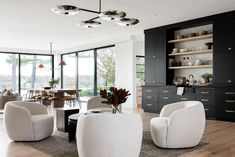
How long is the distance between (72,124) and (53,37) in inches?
255

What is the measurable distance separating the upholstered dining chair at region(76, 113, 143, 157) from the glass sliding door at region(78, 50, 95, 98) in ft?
29.9

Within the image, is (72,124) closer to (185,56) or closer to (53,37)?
(185,56)

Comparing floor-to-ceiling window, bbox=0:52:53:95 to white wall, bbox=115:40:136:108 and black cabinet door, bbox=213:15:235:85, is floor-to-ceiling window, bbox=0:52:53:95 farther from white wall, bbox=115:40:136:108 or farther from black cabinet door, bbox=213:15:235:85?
black cabinet door, bbox=213:15:235:85

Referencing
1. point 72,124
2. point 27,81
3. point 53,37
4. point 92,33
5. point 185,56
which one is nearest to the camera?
point 72,124

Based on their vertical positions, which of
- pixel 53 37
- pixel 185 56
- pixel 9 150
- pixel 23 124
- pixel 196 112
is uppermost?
pixel 53 37

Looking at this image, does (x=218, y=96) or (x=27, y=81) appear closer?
(x=218, y=96)

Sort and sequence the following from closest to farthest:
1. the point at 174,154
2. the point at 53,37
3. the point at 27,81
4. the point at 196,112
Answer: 1. the point at 174,154
2. the point at 196,112
3. the point at 53,37
4. the point at 27,81

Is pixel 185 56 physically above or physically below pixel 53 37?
below

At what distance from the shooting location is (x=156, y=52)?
8.02 metres

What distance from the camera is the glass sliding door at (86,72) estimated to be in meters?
12.2

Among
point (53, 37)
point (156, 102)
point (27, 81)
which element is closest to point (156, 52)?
point (156, 102)

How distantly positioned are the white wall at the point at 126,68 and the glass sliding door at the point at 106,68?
852mm

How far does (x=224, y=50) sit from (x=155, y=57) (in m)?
2.30

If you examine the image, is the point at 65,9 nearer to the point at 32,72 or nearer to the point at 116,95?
the point at 116,95
